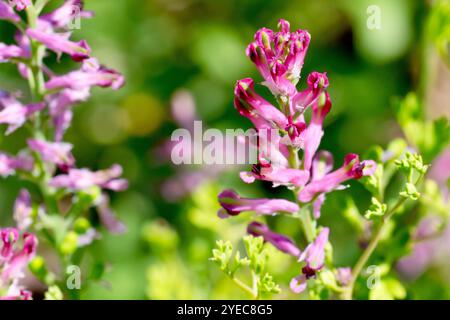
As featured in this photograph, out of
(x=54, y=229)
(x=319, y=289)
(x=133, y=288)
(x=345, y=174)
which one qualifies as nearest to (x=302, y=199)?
(x=345, y=174)

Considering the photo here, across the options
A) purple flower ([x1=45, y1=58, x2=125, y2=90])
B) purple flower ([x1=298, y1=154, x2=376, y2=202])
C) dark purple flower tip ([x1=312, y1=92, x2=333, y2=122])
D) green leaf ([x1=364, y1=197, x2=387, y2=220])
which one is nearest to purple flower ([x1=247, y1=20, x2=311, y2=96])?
dark purple flower tip ([x1=312, y1=92, x2=333, y2=122])

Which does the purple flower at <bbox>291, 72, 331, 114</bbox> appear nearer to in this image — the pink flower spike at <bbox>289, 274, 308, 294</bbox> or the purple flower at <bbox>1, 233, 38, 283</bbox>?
the pink flower spike at <bbox>289, 274, 308, 294</bbox>

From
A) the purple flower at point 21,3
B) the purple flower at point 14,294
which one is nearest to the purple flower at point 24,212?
the purple flower at point 14,294

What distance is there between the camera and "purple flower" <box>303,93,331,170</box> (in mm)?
1966

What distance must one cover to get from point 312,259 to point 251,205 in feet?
0.80

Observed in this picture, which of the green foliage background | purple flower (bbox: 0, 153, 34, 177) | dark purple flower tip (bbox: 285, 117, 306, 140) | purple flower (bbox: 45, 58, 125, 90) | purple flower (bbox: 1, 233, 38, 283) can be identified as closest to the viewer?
dark purple flower tip (bbox: 285, 117, 306, 140)

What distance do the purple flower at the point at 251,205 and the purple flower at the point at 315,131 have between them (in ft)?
0.43

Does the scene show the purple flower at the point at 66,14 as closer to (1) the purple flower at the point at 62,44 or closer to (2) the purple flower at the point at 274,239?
(1) the purple flower at the point at 62,44

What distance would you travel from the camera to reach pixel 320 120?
6.72 ft

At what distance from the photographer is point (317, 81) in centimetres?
187

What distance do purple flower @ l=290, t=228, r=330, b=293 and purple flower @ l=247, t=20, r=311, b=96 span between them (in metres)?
0.45

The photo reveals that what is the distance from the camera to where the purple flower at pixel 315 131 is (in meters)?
1.97

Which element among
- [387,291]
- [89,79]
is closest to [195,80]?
[89,79]

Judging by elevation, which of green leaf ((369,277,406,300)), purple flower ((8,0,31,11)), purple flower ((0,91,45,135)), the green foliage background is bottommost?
green leaf ((369,277,406,300))
